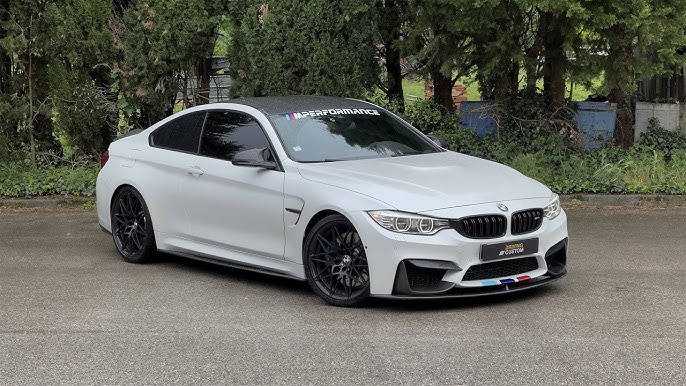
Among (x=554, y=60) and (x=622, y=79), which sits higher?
(x=554, y=60)

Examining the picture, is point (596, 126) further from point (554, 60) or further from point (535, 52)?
point (535, 52)

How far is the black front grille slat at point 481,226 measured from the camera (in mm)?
7359

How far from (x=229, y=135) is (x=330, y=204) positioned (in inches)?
69.0

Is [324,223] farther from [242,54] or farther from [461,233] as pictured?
[242,54]

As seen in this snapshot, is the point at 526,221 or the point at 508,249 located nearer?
the point at 508,249

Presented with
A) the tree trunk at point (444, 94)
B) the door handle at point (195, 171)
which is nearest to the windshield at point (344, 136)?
the door handle at point (195, 171)

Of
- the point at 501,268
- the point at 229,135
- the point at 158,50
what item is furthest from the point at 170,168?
the point at 158,50

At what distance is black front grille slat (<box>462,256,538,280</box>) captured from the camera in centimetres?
744

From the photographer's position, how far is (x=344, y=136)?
8828mm

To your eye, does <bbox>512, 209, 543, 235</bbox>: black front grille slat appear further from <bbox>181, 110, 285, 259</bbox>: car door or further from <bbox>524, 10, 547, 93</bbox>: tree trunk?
<bbox>524, 10, 547, 93</bbox>: tree trunk

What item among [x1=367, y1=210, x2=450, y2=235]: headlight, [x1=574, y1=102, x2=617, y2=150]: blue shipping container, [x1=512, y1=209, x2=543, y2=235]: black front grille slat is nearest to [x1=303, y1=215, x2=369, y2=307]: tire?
[x1=367, y1=210, x2=450, y2=235]: headlight

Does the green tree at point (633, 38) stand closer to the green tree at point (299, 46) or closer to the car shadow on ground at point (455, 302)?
the green tree at point (299, 46)

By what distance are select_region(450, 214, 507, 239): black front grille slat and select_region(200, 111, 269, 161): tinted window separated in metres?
2.04

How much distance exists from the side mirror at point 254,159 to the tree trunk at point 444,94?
25.9ft
